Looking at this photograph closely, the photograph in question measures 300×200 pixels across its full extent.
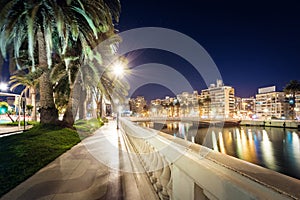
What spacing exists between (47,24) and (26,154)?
554 cm

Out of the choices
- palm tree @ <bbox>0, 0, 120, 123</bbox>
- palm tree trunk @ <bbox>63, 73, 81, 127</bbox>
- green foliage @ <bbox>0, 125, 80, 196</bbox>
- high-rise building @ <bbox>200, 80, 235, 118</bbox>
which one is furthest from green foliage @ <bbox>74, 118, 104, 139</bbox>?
high-rise building @ <bbox>200, 80, 235, 118</bbox>

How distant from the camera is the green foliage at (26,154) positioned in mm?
4312

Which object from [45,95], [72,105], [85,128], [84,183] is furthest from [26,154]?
[85,128]

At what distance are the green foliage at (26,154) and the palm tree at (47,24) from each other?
257 centimetres

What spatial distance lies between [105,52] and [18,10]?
5.94m

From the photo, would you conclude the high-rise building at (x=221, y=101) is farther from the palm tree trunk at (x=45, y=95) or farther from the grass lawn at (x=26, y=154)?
the grass lawn at (x=26, y=154)

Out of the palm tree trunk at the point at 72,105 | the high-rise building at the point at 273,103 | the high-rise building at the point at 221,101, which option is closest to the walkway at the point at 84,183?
the palm tree trunk at the point at 72,105

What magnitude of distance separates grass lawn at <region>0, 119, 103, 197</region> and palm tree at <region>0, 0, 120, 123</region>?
2.57 m

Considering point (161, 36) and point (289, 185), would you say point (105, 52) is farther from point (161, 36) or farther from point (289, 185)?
point (289, 185)

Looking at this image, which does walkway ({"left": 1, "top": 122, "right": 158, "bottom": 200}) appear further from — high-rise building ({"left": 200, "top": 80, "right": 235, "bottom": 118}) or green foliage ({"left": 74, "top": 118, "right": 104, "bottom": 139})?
high-rise building ({"left": 200, "top": 80, "right": 235, "bottom": 118})

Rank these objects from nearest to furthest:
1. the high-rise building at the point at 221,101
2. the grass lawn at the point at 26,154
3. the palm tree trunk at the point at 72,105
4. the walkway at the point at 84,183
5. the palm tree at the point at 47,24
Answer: the walkway at the point at 84,183 → the grass lawn at the point at 26,154 → the palm tree at the point at 47,24 → the palm tree trunk at the point at 72,105 → the high-rise building at the point at 221,101

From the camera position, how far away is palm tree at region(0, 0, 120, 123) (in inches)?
283

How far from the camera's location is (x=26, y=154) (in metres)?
5.82

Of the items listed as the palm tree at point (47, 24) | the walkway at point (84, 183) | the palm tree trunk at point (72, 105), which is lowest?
the walkway at point (84, 183)
